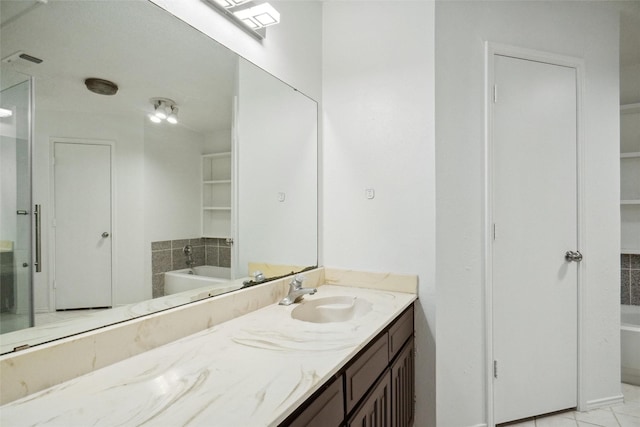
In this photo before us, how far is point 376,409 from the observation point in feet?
4.10

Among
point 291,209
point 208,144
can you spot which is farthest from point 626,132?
point 208,144

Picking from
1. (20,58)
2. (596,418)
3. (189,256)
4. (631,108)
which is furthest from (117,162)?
(631,108)

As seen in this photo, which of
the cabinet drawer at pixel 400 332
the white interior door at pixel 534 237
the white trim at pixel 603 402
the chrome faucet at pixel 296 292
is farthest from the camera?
the white trim at pixel 603 402

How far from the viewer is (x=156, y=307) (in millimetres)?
1085

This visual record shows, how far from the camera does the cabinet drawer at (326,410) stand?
803 mm

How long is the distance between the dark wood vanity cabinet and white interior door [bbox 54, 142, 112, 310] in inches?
27.3

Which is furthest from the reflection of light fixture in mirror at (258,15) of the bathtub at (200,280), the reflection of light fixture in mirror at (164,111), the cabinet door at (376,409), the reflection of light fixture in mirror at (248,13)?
the cabinet door at (376,409)

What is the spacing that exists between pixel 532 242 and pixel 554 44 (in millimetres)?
1270

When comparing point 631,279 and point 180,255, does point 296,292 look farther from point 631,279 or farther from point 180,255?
point 631,279

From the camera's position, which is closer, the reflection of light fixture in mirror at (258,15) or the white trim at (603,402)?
the reflection of light fixture in mirror at (258,15)

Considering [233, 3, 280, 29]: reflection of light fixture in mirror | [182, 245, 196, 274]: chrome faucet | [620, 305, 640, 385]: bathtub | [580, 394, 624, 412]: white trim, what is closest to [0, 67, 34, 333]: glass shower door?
[182, 245, 196, 274]: chrome faucet

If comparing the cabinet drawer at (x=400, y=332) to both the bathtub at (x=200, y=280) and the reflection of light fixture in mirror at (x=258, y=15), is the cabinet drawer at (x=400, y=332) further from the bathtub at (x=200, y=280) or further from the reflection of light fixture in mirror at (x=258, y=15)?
the reflection of light fixture in mirror at (x=258, y=15)

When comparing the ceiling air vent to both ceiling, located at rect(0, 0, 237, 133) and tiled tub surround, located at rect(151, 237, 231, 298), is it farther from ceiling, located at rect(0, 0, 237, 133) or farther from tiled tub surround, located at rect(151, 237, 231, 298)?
tiled tub surround, located at rect(151, 237, 231, 298)

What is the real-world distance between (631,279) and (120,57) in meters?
4.06
